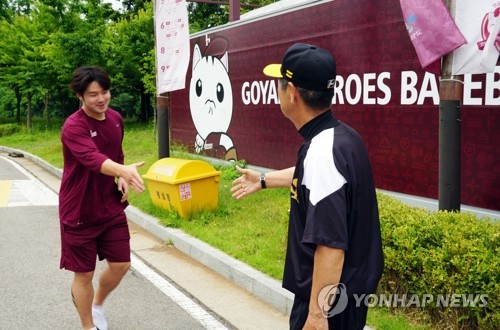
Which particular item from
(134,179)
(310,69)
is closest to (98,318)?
(134,179)

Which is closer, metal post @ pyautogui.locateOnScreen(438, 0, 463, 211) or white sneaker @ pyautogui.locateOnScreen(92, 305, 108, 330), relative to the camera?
white sneaker @ pyautogui.locateOnScreen(92, 305, 108, 330)

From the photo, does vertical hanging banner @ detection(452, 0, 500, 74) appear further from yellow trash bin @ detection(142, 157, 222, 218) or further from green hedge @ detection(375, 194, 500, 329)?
yellow trash bin @ detection(142, 157, 222, 218)

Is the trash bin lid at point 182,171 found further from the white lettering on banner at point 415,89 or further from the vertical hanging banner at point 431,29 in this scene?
the vertical hanging banner at point 431,29

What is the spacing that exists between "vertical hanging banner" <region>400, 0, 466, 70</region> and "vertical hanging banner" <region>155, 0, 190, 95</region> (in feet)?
14.9

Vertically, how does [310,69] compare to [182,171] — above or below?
above

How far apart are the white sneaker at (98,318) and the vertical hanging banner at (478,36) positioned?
137 inches

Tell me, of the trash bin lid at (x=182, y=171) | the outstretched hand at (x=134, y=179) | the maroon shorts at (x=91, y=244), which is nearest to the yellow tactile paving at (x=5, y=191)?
the trash bin lid at (x=182, y=171)

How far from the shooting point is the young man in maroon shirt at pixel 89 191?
149 inches

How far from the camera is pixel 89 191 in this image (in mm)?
3867

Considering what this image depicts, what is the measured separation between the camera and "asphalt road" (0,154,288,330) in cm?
463

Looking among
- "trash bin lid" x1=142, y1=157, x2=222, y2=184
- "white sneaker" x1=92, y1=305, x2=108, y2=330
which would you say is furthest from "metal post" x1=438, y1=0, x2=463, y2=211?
"trash bin lid" x1=142, y1=157, x2=222, y2=184

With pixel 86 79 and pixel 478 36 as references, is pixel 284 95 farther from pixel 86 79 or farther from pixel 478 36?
pixel 478 36


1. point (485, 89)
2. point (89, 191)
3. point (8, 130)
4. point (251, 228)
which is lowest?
point (251, 228)

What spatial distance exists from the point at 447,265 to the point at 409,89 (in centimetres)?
383
